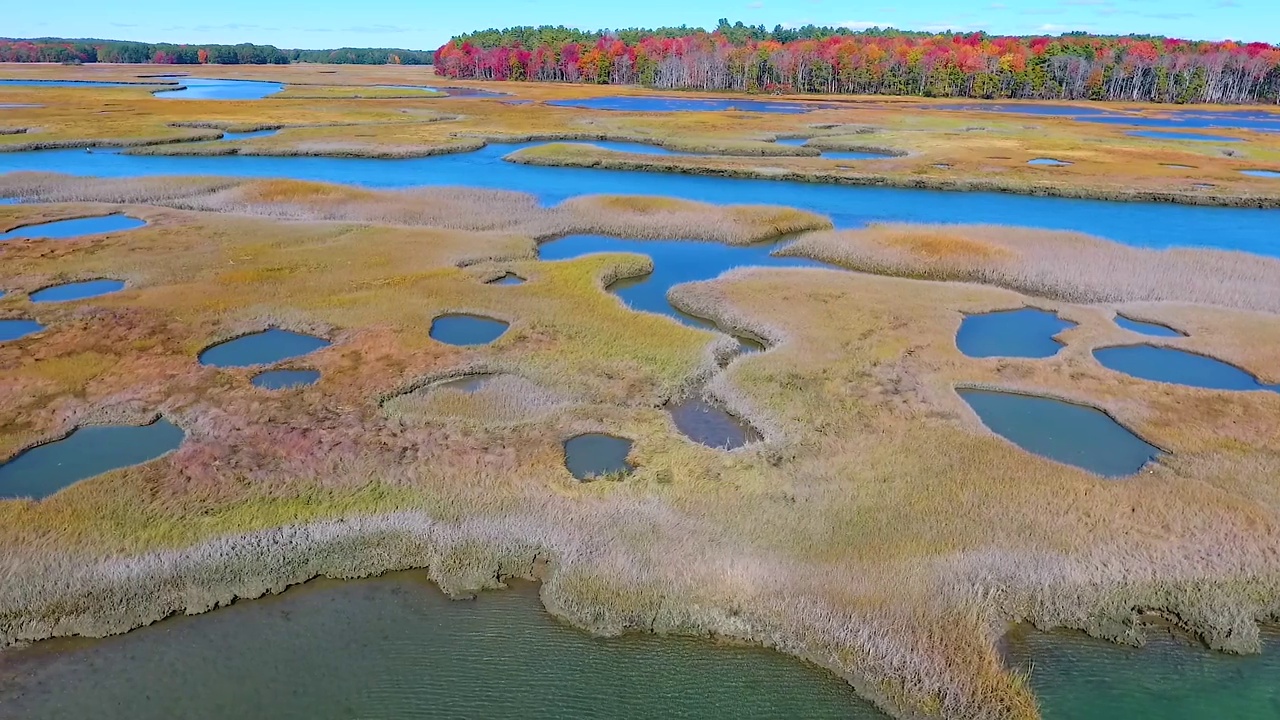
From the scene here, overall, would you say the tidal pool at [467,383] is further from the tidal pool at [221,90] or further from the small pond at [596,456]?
the tidal pool at [221,90]

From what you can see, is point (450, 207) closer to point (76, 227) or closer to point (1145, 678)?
point (76, 227)

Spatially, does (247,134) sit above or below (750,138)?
below

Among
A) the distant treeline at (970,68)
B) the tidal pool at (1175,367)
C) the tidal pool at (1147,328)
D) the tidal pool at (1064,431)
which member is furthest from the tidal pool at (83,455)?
the distant treeline at (970,68)

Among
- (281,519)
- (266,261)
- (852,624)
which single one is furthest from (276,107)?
(852,624)

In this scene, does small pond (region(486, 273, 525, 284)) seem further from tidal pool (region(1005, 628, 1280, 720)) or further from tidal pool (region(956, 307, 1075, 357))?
tidal pool (region(1005, 628, 1280, 720))

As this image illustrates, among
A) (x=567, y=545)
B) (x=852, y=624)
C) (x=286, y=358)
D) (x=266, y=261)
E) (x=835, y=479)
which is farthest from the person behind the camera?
(x=266, y=261)

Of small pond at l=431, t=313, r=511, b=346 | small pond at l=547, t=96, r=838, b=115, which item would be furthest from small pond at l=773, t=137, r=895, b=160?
small pond at l=431, t=313, r=511, b=346

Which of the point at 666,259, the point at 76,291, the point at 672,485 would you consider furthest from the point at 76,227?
the point at 672,485

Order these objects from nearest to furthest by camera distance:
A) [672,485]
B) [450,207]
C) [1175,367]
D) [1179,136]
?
[672,485] → [1175,367] → [450,207] → [1179,136]

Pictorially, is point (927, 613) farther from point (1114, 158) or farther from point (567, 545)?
point (1114, 158)
